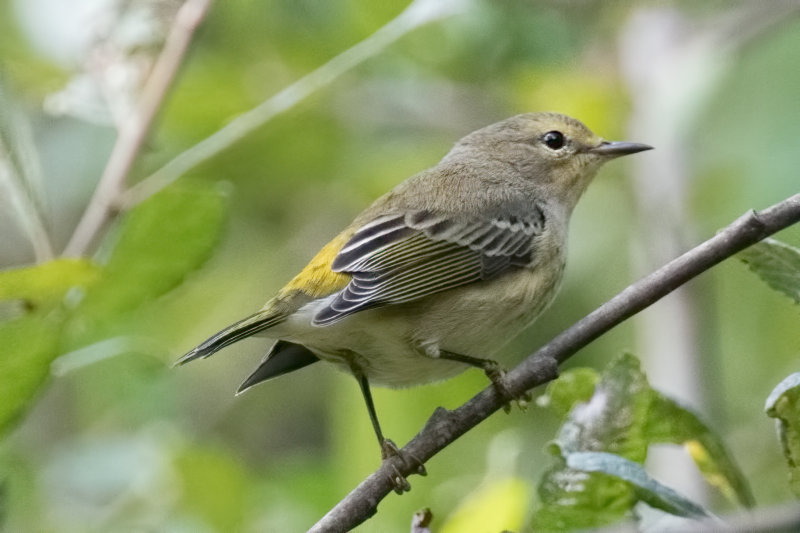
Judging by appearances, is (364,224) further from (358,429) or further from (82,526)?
(82,526)

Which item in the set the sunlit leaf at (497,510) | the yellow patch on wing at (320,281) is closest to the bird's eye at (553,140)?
the yellow patch on wing at (320,281)

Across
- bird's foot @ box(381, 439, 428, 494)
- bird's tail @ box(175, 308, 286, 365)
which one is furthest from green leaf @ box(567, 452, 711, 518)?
bird's tail @ box(175, 308, 286, 365)

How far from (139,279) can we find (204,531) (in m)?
0.91

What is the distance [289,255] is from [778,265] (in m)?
3.25

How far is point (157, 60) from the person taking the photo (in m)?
2.88

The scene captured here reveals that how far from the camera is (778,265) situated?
1661mm

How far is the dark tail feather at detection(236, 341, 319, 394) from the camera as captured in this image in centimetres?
283

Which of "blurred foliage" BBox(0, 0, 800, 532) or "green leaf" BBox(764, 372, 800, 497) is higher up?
"blurred foliage" BBox(0, 0, 800, 532)

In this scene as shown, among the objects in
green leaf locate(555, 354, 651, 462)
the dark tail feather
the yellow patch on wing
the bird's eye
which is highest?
the bird's eye

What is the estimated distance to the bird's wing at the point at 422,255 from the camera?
9.07 ft

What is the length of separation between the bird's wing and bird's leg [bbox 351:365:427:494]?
0.26 metres

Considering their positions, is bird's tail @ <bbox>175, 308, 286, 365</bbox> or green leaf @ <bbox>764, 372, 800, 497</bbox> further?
bird's tail @ <bbox>175, 308, 286, 365</bbox>

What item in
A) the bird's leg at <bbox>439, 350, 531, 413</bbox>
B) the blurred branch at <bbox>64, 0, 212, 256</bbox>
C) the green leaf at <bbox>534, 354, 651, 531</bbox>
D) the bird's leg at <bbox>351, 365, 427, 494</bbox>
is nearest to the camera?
the green leaf at <bbox>534, 354, 651, 531</bbox>

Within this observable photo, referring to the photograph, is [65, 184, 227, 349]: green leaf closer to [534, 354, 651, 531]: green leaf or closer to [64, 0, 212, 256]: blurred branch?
[64, 0, 212, 256]: blurred branch
